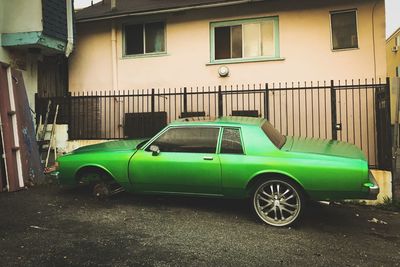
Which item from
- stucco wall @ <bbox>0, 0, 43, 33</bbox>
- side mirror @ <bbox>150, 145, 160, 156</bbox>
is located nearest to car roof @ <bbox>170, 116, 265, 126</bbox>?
side mirror @ <bbox>150, 145, 160, 156</bbox>

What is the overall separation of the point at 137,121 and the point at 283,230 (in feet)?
19.7

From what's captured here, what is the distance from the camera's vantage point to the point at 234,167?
5.22m

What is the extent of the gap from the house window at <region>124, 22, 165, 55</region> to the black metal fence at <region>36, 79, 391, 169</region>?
1.29m

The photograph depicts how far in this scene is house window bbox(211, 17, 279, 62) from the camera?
9.92 metres

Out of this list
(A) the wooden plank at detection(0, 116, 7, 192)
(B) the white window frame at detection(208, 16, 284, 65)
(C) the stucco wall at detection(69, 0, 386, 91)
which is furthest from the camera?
(B) the white window frame at detection(208, 16, 284, 65)

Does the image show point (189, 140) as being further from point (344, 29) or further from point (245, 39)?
point (344, 29)

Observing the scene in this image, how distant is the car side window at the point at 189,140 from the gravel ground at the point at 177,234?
99 cm

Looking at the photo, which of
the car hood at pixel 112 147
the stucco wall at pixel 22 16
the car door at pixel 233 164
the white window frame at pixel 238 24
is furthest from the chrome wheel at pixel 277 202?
the stucco wall at pixel 22 16

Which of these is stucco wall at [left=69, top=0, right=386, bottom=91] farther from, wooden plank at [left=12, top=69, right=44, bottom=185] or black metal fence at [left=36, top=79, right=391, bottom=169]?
wooden plank at [left=12, top=69, right=44, bottom=185]

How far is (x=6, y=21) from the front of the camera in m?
8.73

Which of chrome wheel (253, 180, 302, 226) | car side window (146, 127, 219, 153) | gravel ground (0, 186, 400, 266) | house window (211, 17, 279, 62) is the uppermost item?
house window (211, 17, 279, 62)

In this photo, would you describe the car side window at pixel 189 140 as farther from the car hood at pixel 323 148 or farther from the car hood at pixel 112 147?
the car hood at pixel 323 148

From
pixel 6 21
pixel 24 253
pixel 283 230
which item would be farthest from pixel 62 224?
pixel 6 21

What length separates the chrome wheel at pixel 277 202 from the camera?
16.5 feet
